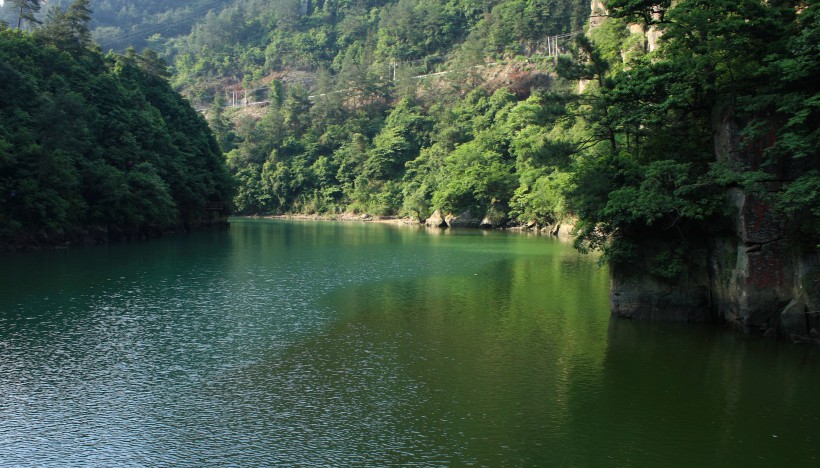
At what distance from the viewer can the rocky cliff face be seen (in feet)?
60.7

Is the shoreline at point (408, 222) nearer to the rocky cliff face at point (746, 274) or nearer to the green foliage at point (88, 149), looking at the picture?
the green foliage at point (88, 149)

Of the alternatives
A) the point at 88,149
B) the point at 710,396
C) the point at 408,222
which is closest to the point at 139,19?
the point at 408,222

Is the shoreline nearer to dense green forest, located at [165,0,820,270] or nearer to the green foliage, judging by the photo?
dense green forest, located at [165,0,820,270]

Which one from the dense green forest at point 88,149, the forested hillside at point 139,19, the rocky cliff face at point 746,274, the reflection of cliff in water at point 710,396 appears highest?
the forested hillside at point 139,19

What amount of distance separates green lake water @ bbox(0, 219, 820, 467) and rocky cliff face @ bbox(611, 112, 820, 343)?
751 millimetres

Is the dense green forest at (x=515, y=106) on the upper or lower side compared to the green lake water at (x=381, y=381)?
upper

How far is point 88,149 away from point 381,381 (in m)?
43.2

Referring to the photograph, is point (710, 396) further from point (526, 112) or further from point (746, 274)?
point (526, 112)

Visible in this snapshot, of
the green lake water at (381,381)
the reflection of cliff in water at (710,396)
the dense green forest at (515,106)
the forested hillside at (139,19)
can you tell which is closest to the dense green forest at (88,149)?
the dense green forest at (515,106)

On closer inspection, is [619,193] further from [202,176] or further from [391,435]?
[202,176]

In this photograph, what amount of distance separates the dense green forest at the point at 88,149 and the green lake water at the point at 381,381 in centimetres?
1555

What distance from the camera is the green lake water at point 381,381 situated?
12.2 m

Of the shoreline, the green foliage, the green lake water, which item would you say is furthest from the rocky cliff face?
the green foliage

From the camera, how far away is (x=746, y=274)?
1908 centimetres
